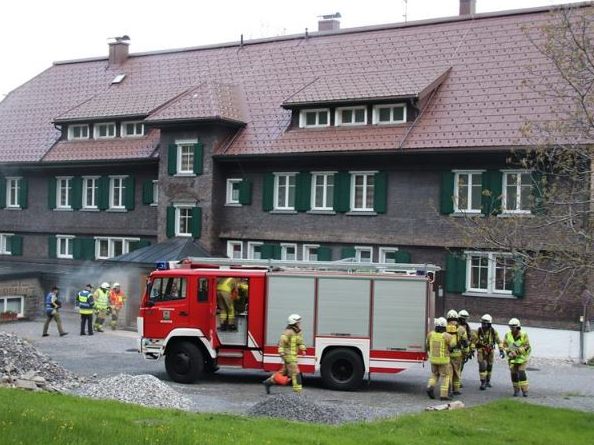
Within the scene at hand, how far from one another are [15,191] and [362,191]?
17841 mm

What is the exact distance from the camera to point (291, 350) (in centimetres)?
1655

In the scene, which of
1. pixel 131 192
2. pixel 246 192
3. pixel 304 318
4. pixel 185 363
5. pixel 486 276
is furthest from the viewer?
pixel 131 192

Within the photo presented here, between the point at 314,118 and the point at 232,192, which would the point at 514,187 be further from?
the point at 232,192

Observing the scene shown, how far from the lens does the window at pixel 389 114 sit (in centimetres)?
2881

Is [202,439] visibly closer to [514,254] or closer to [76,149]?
[514,254]

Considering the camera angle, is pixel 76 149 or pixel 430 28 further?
pixel 76 149

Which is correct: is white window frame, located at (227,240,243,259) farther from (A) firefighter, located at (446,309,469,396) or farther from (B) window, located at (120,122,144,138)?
(A) firefighter, located at (446,309,469,396)

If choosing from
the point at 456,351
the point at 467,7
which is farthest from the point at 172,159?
the point at 456,351

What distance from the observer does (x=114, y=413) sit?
39.4ft

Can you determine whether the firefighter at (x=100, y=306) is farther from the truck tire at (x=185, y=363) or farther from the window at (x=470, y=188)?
the window at (x=470, y=188)

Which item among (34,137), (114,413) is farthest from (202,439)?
(34,137)

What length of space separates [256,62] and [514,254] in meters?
23.9

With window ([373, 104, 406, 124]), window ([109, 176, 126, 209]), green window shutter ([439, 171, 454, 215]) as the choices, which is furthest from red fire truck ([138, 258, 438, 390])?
window ([109, 176, 126, 209])

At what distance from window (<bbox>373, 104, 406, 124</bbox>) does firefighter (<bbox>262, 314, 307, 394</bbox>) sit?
13.7m
